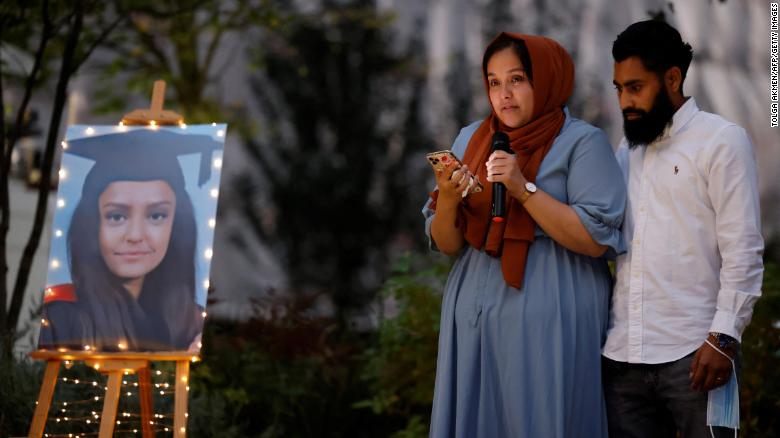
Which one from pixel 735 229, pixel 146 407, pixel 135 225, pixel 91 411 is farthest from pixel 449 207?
pixel 91 411

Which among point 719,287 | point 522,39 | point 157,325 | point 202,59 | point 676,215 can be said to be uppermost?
point 202,59

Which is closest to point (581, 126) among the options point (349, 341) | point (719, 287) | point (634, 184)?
point (634, 184)

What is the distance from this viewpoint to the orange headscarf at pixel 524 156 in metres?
2.43

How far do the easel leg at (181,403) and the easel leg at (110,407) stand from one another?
198 millimetres

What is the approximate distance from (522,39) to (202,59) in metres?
5.57

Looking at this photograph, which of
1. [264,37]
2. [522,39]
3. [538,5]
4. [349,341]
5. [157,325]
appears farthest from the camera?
[264,37]

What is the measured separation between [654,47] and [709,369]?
814mm

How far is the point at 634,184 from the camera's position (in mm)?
2465

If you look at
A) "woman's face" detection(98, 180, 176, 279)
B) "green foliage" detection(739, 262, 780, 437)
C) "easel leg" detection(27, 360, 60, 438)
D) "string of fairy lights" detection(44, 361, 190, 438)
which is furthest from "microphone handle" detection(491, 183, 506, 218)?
"green foliage" detection(739, 262, 780, 437)

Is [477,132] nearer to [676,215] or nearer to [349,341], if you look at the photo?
[676,215]

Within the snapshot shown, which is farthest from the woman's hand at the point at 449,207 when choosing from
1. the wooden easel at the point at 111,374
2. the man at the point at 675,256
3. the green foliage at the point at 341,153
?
the green foliage at the point at 341,153

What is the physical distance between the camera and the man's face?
7.84ft

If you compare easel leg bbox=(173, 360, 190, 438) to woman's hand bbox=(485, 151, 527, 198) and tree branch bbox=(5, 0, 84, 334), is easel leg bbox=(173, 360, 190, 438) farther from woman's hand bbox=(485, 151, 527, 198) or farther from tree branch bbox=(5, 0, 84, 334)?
tree branch bbox=(5, 0, 84, 334)

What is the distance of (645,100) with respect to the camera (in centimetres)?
240
